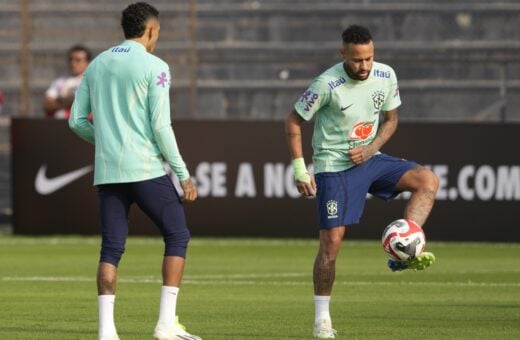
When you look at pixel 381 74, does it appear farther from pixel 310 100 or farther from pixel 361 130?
pixel 310 100

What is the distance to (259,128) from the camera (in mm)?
18781

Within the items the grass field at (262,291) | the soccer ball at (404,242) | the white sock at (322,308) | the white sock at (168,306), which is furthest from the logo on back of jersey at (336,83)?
the white sock at (168,306)

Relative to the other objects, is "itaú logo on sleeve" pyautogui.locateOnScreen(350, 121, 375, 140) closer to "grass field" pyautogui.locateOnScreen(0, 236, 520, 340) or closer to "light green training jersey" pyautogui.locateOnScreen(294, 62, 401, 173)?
"light green training jersey" pyautogui.locateOnScreen(294, 62, 401, 173)

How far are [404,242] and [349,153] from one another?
31.2 inches

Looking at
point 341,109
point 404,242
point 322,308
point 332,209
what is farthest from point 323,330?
point 341,109

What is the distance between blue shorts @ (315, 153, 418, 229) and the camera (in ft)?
31.3

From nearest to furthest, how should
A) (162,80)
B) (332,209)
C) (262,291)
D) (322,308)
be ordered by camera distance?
(162,80) < (322,308) < (332,209) < (262,291)

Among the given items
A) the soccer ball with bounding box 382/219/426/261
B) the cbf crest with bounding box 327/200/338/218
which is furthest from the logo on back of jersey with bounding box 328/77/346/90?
the soccer ball with bounding box 382/219/426/261

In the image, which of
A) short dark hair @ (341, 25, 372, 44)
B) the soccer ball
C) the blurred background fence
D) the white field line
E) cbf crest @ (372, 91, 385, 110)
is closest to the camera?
the soccer ball

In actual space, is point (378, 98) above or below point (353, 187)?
above

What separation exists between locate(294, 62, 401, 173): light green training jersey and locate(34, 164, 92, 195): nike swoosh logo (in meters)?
9.48

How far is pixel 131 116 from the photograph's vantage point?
8320mm

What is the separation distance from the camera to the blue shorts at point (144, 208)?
8.43 meters

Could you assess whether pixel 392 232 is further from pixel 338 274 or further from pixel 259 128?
pixel 259 128
